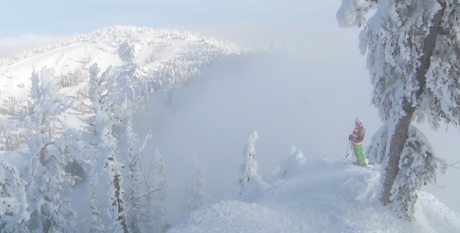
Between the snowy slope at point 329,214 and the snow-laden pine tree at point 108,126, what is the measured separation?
653 centimetres

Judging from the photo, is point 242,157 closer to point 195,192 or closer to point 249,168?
point 195,192

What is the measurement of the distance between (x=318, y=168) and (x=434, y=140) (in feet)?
270

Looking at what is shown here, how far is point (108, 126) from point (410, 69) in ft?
43.8

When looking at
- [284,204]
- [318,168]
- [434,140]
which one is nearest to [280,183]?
[318,168]

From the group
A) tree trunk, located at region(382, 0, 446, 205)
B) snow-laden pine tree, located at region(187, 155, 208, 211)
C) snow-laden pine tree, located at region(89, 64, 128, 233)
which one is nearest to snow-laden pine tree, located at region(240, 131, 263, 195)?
snow-laden pine tree, located at region(89, 64, 128, 233)

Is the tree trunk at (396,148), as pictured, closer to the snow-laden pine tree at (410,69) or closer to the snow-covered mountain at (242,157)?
the snow-laden pine tree at (410,69)

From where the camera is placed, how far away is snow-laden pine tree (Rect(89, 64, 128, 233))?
16125mm

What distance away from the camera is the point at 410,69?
9.23 m

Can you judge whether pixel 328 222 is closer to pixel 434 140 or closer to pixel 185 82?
pixel 434 140

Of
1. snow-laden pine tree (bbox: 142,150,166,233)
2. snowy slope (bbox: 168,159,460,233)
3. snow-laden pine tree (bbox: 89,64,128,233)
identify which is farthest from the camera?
snow-laden pine tree (bbox: 142,150,166,233)

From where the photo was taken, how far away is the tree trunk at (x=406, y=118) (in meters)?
8.75

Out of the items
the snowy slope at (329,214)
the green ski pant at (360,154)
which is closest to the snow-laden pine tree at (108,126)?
the snowy slope at (329,214)

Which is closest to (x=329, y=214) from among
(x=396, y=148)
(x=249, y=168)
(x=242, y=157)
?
(x=396, y=148)

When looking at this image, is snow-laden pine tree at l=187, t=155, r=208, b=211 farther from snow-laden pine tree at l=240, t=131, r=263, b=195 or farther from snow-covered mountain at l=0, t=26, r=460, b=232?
snow-laden pine tree at l=240, t=131, r=263, b=195
